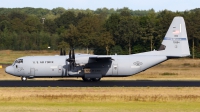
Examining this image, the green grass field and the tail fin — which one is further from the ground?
the tail fin

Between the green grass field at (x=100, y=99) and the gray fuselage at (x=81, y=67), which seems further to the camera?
the gray fuselage at (x=81, y=67)

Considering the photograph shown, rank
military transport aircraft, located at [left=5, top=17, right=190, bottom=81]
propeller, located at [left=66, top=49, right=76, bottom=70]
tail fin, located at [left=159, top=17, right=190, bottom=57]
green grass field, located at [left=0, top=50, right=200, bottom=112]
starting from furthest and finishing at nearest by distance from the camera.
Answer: tail fin, located at [left=159, top=17, right=190, bottom=57] < military transport aircraft, located at [left=5, top=17, right=190, bottom=81] < propeller, located at [left=66, top=49, right=76, bottom=70] < green grass field, located at [left=0, top=50, right=200, bottom=112]

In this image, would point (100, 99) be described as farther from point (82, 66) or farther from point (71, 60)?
point (82, 66)

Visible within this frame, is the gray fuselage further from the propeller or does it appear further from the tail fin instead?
the tail fin

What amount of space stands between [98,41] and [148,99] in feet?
186

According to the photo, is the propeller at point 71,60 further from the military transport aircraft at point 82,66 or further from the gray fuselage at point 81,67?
the gray fuselage at point 81,67

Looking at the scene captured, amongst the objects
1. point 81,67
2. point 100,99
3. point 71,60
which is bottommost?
point 100,99

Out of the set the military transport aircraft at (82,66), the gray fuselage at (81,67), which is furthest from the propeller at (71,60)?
the gray fuselage at (81,67)

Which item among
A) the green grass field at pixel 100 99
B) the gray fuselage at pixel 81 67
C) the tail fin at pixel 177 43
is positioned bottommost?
the green grass field at pixel 100 99

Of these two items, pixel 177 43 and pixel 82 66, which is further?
pixel 177 43

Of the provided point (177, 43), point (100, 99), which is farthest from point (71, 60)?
point (100, 99)

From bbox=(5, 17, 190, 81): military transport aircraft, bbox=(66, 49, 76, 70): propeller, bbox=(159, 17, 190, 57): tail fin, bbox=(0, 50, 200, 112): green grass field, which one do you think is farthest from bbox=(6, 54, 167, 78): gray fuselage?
bbox=(0, 50, 200, 112): green grass field

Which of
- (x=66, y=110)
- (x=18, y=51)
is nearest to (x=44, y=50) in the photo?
(x=18, y=51)

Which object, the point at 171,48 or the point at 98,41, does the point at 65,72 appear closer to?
the point at 171,48
